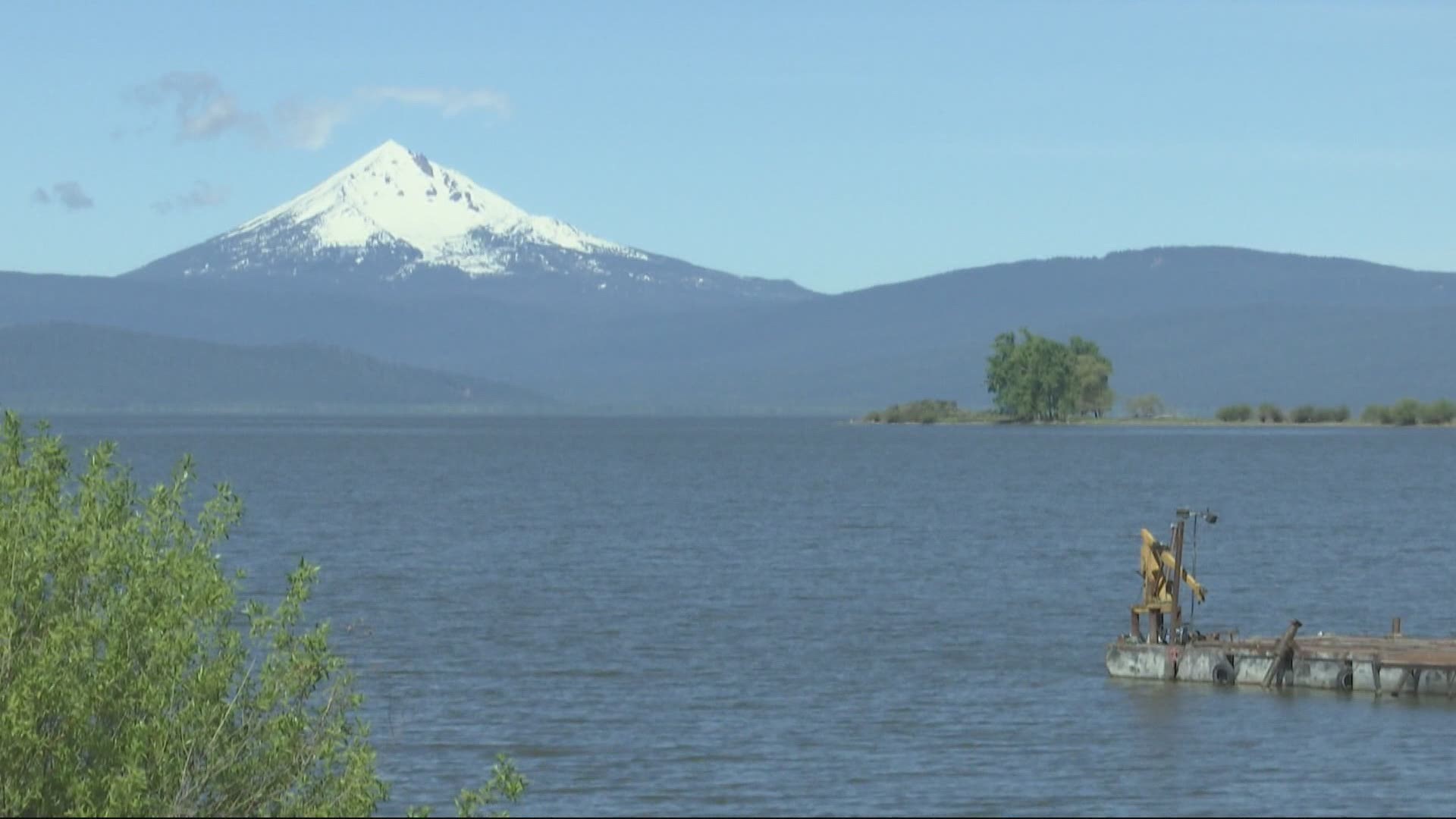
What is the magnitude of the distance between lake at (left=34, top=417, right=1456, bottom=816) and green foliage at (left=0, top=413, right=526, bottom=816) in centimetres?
761

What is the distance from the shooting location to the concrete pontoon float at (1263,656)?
46.3 metres

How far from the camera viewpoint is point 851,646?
56906 mm

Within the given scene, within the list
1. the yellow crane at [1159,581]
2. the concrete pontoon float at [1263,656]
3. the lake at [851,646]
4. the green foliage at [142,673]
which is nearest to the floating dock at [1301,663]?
the concrete pontoon float at [1263,656]

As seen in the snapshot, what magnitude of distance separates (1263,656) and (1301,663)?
2.48ft

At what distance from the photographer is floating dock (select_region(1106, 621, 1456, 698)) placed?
46188 millimetres

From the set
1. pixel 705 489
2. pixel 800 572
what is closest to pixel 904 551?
pixel 800 572

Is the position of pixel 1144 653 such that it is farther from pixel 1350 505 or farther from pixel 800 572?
pixel 1350 505

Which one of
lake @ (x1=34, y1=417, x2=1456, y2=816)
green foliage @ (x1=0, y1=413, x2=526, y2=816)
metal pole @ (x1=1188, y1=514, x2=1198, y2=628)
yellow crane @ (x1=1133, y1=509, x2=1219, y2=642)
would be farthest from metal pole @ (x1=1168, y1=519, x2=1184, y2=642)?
green foliage @ (x1=0, y1=413, x2=526, y2=816)

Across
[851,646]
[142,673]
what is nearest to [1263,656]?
[851,646]

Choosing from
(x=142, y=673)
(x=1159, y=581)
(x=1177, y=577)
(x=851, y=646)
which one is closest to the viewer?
(x=142, y=673)

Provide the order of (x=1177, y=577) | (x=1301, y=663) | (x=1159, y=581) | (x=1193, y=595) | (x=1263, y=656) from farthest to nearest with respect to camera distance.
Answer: (x=1193, y=595) < (x=1159, y=581) < (x=1177, y=577) < (x=1263, y=656) < (x=1301, y=663)

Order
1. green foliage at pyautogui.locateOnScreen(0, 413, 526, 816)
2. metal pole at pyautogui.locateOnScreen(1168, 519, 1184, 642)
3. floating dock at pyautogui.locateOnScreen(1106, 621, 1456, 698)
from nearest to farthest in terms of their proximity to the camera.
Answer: green foliage at pyautogui.locateOnScreen(0, 413, 526, 816) < floating dock at pyautogui.locateOnScreen(1106, 621, 1456, 698) < metal pole at pyautogui.locateOnScreen(1168, 519, 1184, 642)

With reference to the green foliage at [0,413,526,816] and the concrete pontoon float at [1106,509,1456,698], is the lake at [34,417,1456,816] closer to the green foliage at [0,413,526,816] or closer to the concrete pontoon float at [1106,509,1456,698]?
the concrete pontoon float at [1106,509,1456,698]

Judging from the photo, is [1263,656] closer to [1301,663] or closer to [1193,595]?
[1301,663]
